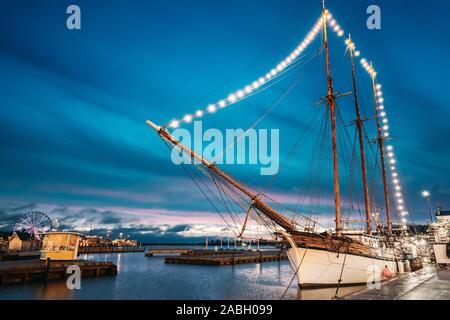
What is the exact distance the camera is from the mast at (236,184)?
56.0ft

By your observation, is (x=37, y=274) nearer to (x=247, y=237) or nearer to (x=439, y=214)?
(x=247, y=237)

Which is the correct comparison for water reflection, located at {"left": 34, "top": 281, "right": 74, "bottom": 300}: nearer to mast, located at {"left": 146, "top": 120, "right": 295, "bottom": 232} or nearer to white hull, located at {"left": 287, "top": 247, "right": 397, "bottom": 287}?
mast, located at {"left": 146, "top": 120, "right": 295, "bottom": 232}

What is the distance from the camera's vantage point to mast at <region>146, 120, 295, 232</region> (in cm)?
1706

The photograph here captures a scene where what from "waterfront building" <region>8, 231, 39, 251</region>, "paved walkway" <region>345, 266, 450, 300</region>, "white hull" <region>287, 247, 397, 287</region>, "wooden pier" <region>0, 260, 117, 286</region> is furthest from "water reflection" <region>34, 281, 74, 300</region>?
"waterfront building" <region>8, 231, 39, 251</region>

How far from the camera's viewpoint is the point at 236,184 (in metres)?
18.2

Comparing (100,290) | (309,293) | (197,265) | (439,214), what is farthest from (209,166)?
(439,214)

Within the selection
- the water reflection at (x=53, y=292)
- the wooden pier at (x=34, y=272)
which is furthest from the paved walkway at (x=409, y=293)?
the wooden pier at (x=34, y=272)

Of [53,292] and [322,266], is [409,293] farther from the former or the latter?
[53,292]

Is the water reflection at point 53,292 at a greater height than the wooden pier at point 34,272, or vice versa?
the wooden pier at point 34,272

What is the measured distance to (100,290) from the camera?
2655cm

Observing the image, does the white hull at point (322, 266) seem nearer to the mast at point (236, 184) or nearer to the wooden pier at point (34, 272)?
the mast at point (236, 184)

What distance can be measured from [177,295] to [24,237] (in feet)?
217

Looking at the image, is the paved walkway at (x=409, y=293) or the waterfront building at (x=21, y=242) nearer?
the paved walkway at (x=409, y=293)

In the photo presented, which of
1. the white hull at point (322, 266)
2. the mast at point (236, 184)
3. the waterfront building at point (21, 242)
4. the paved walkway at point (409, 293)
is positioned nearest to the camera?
the paved walkway at point (409, 293)
